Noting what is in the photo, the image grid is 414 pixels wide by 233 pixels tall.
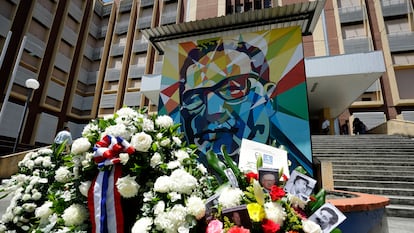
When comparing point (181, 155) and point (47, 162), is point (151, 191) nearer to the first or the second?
point (181, 155)

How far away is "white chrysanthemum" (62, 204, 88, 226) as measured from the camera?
1363mm

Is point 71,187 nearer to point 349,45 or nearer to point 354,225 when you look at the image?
point 354,225

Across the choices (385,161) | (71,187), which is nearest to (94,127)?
(71,187)

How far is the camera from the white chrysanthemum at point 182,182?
4.30 feet

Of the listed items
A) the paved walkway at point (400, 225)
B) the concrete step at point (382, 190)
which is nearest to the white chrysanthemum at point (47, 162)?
the paved walkway at point (400, 225)

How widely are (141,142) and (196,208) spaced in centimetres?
54

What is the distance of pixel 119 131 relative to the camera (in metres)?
1.50

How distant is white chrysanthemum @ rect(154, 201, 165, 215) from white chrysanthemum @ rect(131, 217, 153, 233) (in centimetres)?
6

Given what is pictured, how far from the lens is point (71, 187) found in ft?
5.15

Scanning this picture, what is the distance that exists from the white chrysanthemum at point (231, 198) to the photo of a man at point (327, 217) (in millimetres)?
406

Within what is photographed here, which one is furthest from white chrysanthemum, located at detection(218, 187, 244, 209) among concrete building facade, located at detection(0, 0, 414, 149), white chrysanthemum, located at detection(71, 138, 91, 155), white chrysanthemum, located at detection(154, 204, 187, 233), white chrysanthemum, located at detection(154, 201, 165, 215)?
concrete building facade, located at detection(0, 0, 414, 149)

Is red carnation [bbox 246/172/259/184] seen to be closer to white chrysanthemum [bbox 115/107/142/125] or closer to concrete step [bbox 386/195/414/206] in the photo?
white chrysanthemum [bbox 115/107/142/125]

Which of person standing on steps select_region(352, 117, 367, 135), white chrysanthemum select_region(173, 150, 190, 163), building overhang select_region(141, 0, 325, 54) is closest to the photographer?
white chrysanthemum select_region(173, 150, 190, 163)

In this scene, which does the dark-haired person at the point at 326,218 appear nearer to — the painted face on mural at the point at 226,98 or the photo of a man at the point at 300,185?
the photo of a man at the point at 300,185
